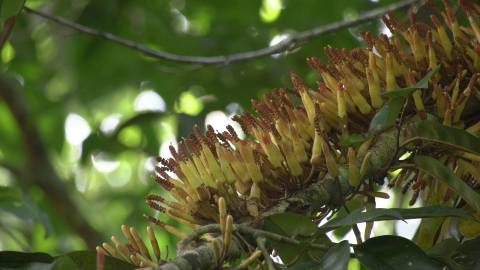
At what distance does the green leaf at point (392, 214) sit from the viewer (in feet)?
3.80

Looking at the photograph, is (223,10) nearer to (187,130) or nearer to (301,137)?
(187,130)

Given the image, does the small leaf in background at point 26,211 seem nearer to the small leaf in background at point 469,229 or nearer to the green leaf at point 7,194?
the green leaf at point 7,194

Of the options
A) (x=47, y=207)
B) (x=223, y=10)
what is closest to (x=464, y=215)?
(x=223, y=10)

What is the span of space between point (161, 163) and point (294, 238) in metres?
0.25

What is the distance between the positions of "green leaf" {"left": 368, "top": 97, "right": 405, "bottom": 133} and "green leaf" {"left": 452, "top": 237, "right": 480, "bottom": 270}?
0.78ft

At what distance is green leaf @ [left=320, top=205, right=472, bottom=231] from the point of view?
3.80 feet

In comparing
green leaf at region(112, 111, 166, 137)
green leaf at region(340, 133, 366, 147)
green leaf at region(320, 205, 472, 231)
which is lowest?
green leaf at region(320, 205, 472, 231)

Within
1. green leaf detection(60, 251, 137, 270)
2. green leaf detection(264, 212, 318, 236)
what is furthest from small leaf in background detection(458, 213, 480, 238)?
green leaf detection(60, 251, 137, 270)

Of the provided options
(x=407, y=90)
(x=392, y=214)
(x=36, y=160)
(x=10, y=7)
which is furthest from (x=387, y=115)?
(x=36, y=160)

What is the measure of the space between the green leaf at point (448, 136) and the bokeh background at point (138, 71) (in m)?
1.21

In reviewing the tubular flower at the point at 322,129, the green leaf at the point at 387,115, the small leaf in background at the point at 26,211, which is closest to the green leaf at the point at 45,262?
the tubular flower at the point at 322,129

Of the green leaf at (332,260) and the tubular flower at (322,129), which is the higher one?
the tubular flower at (322,129)

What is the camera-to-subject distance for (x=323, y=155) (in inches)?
50.6

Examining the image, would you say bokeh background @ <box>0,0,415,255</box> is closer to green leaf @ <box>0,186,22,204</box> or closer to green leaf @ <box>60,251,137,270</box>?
green leaf @ <box>0,186,22,204</box>
